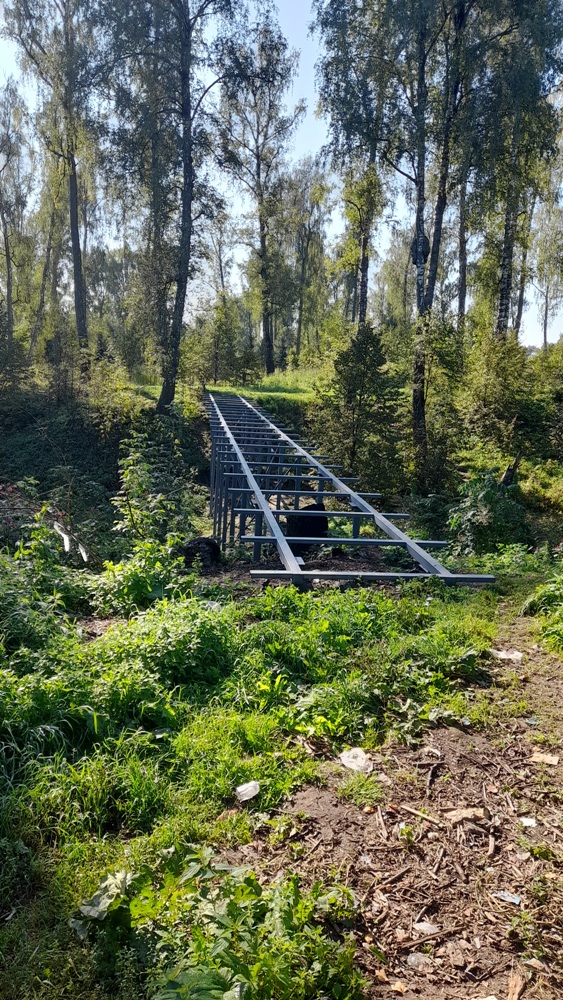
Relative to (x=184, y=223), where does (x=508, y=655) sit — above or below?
below

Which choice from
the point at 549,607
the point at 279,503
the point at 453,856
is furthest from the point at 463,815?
the point at 279,503

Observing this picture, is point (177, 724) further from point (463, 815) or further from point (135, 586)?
point (135, 586)

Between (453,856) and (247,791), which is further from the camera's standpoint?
(247,791)

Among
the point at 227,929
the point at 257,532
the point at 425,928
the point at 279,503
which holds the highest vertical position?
the point at 257,532

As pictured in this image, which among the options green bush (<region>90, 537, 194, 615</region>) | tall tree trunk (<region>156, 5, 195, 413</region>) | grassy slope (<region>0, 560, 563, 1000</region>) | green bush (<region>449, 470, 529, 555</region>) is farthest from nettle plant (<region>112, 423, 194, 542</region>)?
green bush (<region>449, 470, 529, 555</region>)

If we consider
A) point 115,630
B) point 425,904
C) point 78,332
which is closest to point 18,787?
Answer: point 115,630

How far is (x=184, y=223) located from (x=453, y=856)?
53.3 ft

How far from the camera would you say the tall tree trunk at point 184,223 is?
1532 centimetres

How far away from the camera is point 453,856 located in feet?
7.12

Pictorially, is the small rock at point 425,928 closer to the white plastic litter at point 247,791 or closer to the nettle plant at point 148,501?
the white plastic litter at point 247,791

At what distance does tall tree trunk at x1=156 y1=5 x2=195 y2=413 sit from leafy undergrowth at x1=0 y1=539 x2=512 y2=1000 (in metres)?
12.4

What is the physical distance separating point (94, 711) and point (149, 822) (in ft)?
2.17

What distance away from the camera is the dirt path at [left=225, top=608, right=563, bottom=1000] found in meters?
1.75

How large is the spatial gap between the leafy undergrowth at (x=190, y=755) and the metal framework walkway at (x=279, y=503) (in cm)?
22
